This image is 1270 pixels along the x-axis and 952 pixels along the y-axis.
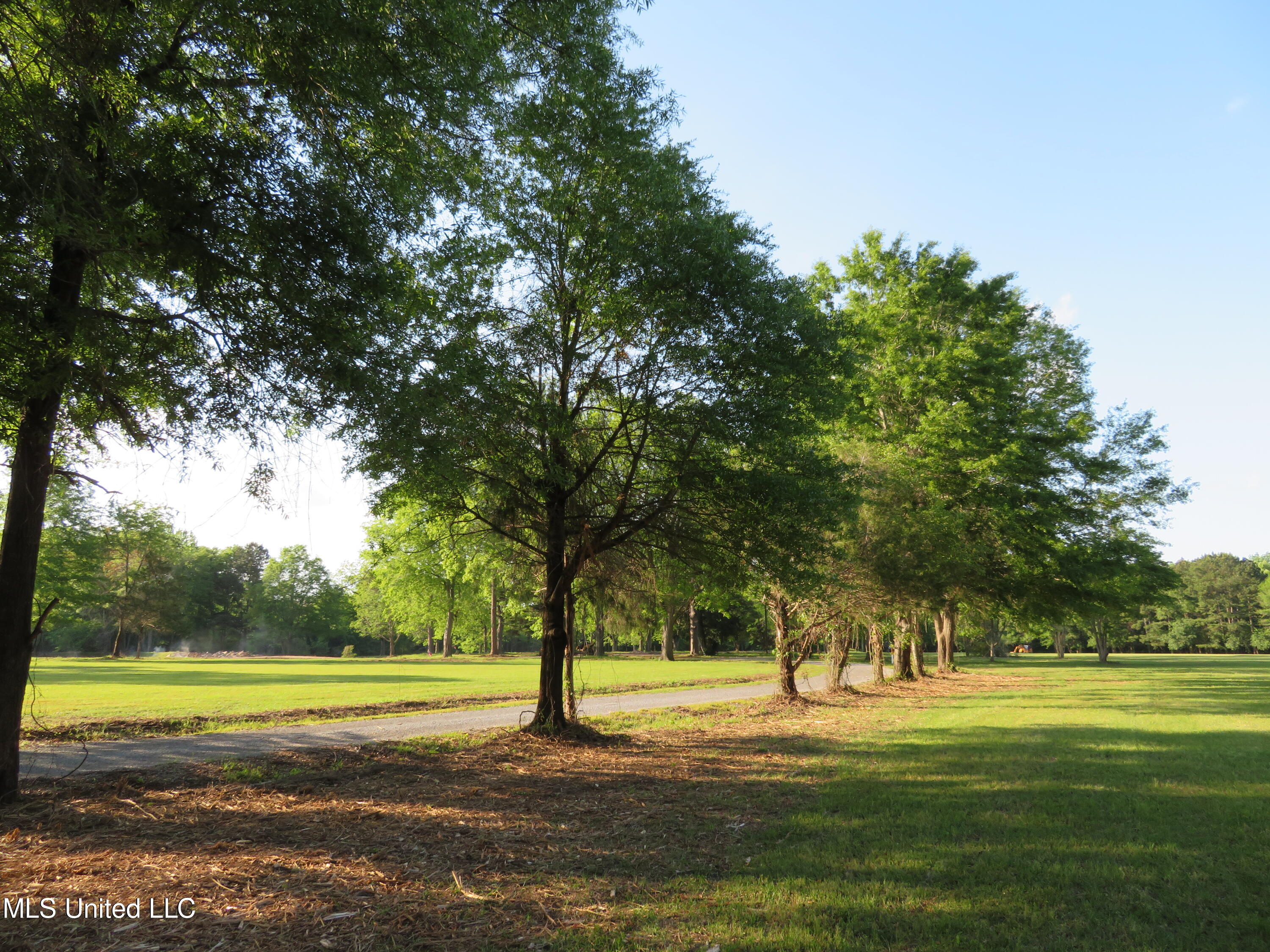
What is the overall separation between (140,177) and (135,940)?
19.7 ft

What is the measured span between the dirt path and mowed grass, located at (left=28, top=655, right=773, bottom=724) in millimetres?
2057

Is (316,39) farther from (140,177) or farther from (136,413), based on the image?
(136,413)

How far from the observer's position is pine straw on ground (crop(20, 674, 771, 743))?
39.6 ft

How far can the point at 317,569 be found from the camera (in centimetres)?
8231

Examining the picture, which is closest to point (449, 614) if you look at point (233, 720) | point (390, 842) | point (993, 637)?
point (233, 720)

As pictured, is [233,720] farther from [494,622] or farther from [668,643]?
[494,622]

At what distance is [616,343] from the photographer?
1066cm

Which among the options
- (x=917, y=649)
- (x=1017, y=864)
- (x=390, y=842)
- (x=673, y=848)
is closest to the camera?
(x=1017, y=864)

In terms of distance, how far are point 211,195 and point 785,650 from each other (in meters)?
14.9

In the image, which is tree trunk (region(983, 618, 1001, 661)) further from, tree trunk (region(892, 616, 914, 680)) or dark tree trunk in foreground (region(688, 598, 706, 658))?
tree trunk (region(892, 616, 914, 680))

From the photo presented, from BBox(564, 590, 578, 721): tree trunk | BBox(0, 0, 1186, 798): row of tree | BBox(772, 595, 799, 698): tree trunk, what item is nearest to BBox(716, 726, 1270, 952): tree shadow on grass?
BBox(0, 0, 1186, 798): row of tree

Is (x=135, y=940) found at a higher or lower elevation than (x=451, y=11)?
lower

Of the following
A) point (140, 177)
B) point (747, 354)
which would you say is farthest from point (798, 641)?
point (140, 177)

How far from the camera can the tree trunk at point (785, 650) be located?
1759 centimetres
